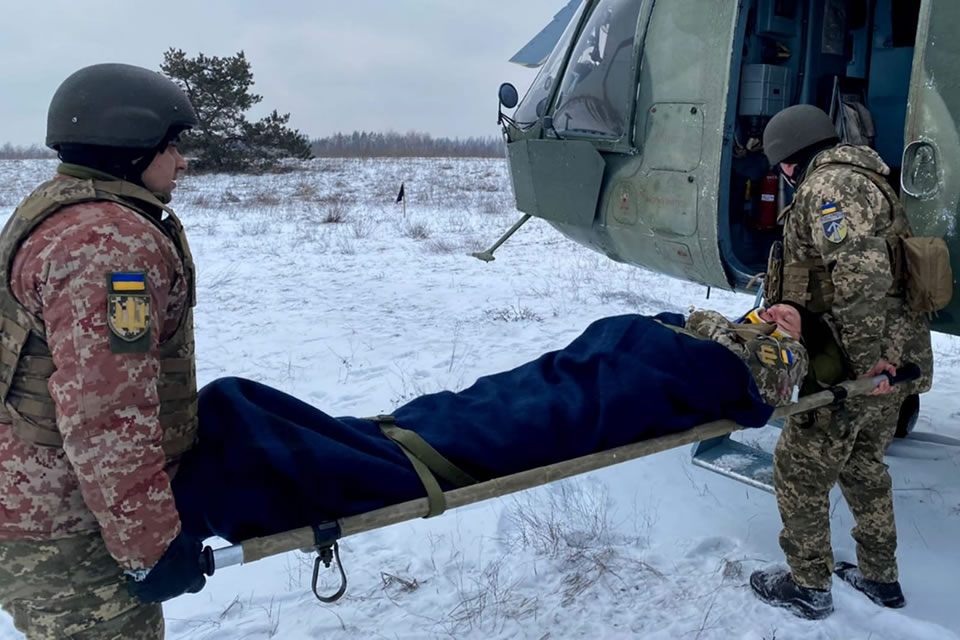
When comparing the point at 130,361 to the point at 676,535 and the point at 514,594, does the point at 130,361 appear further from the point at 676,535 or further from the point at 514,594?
the point at 676,535

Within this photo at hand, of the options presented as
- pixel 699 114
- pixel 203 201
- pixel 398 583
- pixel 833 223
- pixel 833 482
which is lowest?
pixel 398 583

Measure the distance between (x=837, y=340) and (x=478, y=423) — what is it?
154 centimetres

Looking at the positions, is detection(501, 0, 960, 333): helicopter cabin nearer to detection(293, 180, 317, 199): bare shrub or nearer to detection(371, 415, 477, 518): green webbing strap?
detection(371, 415, 477, 518): green webbing strap

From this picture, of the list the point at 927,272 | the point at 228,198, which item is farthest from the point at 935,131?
the point at 228,198

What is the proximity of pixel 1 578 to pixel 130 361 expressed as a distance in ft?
2.17

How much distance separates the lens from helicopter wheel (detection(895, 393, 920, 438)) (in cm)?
450

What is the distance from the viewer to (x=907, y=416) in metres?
4.51

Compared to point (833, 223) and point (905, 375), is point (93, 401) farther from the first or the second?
point (905, 375)

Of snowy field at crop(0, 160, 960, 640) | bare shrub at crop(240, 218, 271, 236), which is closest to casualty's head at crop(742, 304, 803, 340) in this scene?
snowy field at crop(0, 160, 960, 640)

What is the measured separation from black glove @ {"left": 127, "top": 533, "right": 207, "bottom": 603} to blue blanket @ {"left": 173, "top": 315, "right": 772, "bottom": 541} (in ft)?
0.57

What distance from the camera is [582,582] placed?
3.22 m

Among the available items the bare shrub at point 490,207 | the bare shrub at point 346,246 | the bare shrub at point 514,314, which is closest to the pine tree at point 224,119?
the bare shrub at point 490,207

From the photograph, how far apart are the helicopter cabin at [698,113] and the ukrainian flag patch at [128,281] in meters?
2.92

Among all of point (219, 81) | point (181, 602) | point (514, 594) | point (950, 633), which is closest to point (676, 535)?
point (514, 594)
